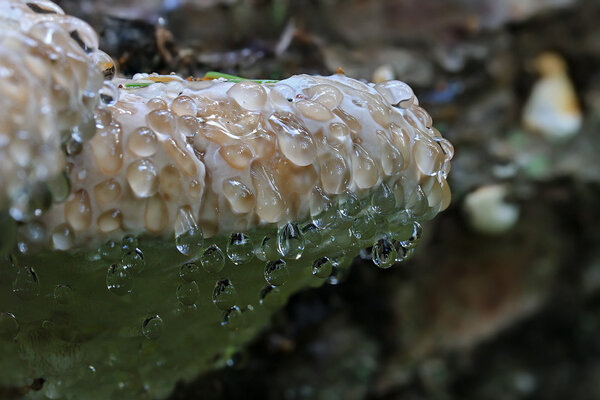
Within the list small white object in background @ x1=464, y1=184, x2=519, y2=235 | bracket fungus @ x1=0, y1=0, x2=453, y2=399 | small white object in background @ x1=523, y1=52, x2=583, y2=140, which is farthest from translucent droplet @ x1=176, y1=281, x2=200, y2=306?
small white object in background @ x1=523, y1=52, x2=583, y2=140

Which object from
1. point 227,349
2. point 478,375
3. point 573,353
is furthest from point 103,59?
point 573,353

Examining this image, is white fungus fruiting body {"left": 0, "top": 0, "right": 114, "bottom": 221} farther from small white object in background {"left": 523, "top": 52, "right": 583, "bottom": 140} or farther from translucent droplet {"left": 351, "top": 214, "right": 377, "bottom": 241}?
small white object in background {"left": 523, "top": 52, "right": 583, "bottom": 140}

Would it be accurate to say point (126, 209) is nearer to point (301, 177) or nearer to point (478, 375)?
point (301, 177)

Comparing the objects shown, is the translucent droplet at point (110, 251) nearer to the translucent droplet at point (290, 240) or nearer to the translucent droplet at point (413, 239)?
the translucent droplet at point (290, 240)

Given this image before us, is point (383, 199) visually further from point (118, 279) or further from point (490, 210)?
point (490, 210)

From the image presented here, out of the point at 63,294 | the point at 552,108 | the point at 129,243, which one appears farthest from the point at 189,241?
the point at 552,108

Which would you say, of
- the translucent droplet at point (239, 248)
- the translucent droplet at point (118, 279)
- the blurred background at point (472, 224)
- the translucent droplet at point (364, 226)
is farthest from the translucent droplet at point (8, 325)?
the blurred background at point (472, 224)
